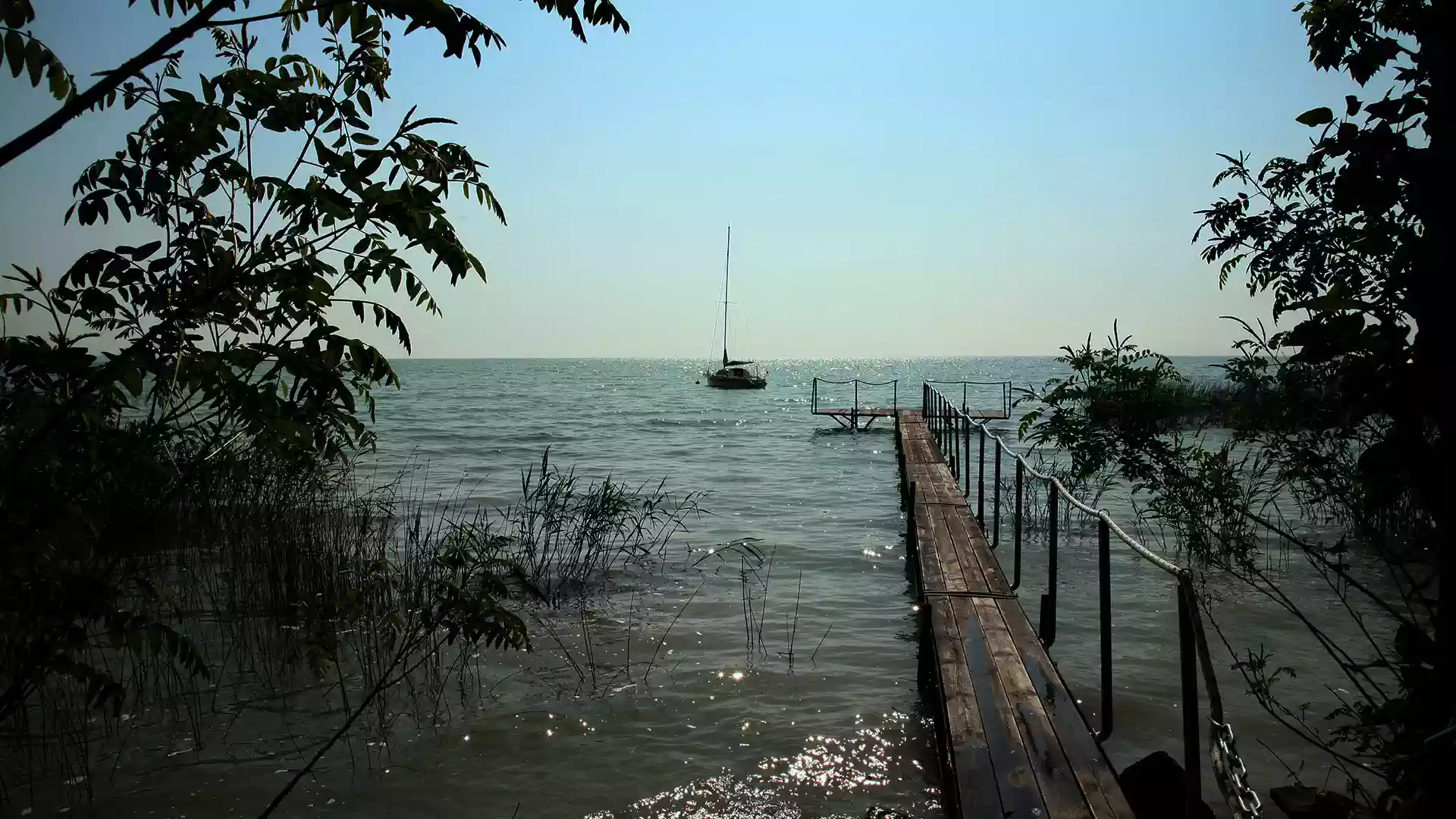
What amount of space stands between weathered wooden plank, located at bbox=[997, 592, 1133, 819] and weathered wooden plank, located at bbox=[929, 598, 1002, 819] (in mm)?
299

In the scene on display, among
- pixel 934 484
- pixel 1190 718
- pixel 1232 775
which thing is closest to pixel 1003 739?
pixel 1190 718

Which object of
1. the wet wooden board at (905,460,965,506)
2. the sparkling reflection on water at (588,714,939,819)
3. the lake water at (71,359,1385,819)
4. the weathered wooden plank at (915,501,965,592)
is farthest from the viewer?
the wet wooden board at (905,460,965,506)

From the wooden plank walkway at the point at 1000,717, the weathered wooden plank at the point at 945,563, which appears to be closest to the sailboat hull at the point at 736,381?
the weathered wooden plank at the point at 945,563

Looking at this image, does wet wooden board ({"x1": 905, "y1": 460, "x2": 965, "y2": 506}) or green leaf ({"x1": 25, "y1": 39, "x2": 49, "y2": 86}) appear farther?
wet wooden board ({"x1": 905, "y1": 460, "x2": 965, "y2": 506})

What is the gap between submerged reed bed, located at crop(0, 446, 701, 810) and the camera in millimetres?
3850

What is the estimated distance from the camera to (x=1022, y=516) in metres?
12.2

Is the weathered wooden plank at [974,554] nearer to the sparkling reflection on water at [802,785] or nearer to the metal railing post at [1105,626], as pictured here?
the sparkling reflection on water at [802,785]

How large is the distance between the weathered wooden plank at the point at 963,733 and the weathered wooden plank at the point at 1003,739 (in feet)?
0.08

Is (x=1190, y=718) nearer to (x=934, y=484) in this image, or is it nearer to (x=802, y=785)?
(x=802, y=785)

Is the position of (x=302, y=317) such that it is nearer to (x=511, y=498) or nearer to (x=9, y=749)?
(x=9, y=749)

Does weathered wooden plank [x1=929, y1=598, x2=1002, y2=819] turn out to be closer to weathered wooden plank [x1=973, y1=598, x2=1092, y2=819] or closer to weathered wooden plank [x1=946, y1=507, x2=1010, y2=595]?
weathered wooden plank [x1=973, y1=598, x2=1092, y2=819]

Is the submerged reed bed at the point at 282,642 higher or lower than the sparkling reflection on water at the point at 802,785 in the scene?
higher

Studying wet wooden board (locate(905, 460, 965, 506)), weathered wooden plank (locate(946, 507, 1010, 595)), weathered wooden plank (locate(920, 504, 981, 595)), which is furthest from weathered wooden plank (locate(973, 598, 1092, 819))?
wet wooden board (locate(905, 460, 965, 506))

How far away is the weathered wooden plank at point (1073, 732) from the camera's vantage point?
3057 millimetres
